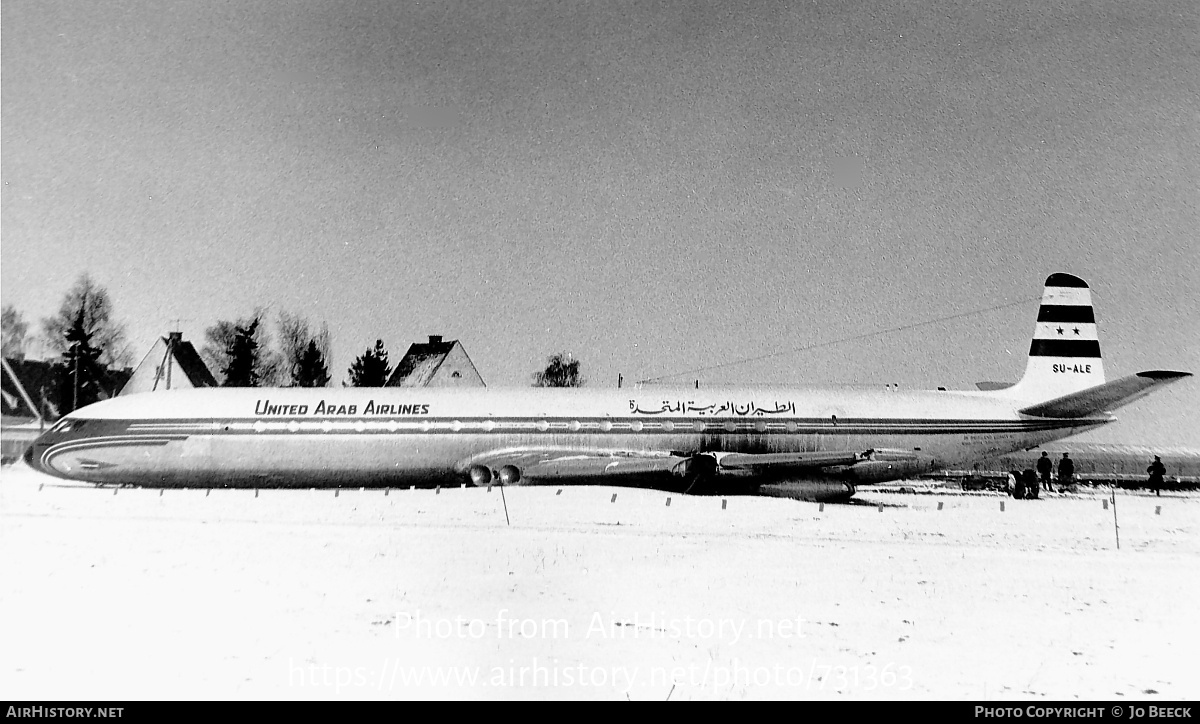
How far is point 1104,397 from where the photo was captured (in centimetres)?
1903

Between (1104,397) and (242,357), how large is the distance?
117 feet

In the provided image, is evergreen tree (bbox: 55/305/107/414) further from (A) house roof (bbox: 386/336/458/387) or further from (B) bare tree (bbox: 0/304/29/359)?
(A) house roof (bbox: 386/336/458/387)

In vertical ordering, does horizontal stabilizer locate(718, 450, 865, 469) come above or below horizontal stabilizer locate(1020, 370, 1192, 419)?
below

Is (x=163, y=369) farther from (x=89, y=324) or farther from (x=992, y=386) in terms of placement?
(x=992, y=386)

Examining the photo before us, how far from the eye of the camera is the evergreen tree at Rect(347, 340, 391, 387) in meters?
44.8

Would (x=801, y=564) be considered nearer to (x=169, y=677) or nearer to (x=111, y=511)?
(x=169, y=677)

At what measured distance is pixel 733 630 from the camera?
727 cm

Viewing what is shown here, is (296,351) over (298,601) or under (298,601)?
over

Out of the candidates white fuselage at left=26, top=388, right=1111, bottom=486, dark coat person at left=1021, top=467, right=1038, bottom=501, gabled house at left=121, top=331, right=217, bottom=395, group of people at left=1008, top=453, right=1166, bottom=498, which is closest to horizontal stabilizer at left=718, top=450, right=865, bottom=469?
white fuselage at left=26, top=388, right=1111, bottom=486

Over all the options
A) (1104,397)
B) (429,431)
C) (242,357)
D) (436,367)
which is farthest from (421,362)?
(1104,397)

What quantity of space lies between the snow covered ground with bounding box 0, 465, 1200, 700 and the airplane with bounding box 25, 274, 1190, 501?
15.0ft

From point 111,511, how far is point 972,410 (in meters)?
21.0

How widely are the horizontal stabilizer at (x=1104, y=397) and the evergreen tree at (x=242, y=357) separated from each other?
33338 mm
